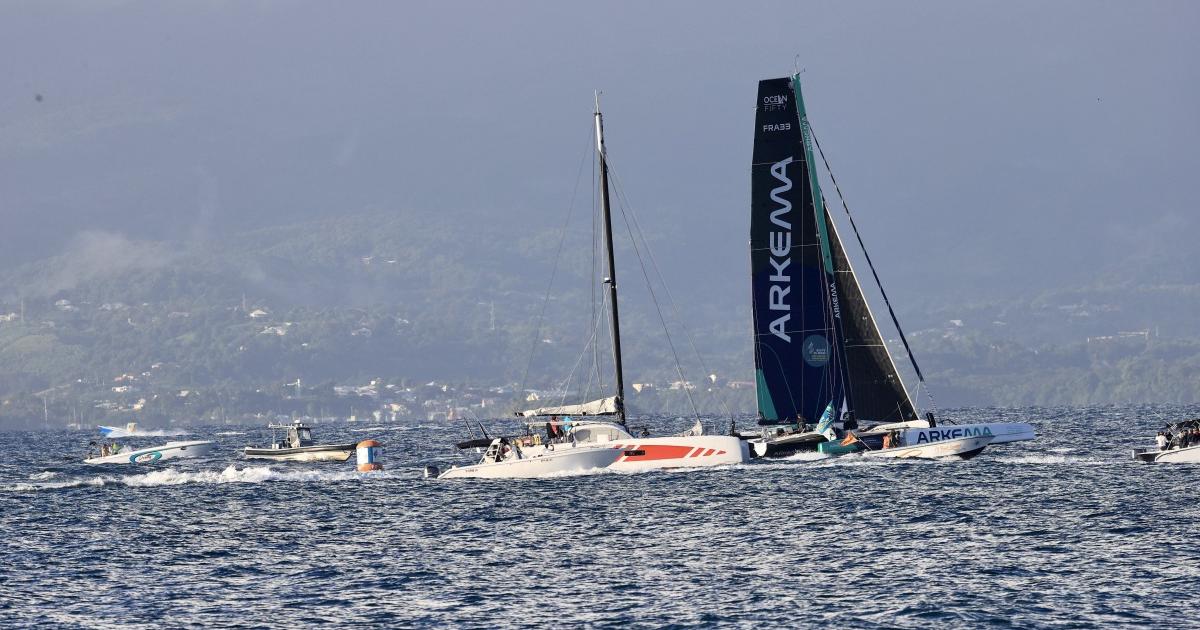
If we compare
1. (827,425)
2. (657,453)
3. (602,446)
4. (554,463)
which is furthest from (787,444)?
(554,463)

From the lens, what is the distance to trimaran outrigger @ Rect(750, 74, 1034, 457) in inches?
3361

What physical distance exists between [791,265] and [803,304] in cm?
207

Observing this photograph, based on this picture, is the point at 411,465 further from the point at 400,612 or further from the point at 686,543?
the point at 400,612

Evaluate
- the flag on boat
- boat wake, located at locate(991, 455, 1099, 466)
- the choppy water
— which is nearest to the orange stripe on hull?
the choppy water

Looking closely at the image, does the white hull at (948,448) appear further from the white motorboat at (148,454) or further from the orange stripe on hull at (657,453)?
the white motorboat at (148,454)

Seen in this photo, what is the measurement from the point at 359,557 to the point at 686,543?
33.5 ft

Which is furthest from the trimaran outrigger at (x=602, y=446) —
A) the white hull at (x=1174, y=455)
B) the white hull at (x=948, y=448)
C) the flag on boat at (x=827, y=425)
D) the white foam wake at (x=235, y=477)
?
the white hull at (x=1174, y=455)

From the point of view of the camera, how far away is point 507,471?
76.3m

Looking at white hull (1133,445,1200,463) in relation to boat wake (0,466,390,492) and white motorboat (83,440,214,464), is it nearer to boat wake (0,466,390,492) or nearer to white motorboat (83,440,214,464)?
boat wake (0,466,390,492)

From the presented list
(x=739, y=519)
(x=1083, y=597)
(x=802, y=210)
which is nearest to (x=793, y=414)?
(x=802, y=210)

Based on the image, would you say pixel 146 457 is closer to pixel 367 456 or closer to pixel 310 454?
pixel 310 454

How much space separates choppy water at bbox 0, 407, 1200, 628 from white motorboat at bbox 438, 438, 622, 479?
0.94 meters

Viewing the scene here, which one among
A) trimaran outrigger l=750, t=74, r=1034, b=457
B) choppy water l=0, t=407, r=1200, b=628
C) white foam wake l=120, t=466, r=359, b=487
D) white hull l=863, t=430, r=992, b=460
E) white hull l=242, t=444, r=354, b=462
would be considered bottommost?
choppy water l=0, t=407, r=1200, b=628

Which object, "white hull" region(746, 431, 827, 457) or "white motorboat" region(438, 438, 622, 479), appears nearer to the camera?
"white motorboat" region(438, 438, 622, 479)
